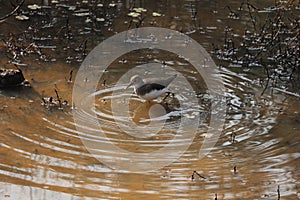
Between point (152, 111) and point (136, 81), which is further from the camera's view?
point (136, 81)

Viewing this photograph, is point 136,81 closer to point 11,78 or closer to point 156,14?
point 11,78

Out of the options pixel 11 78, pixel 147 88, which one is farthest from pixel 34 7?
pixel 147 88

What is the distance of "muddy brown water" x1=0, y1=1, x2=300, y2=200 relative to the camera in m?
5.96

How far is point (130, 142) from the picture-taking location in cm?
695

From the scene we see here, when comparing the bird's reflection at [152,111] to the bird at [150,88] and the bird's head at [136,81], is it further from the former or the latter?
the bird's head at [136,81]

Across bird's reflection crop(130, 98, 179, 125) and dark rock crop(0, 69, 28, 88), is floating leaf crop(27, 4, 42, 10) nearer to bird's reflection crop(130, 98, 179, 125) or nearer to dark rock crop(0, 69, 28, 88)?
dark rock crop(0, 69, 28, 88)

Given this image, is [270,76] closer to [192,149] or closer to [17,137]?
[192,149]

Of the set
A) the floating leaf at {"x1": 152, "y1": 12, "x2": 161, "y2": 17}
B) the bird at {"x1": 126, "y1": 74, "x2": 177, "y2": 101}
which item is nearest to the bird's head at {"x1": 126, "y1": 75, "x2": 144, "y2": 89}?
the bird at {"x1": 126, "y1": 74, "x2": 177, "y2": 101}

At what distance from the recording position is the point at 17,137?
6.90 meters

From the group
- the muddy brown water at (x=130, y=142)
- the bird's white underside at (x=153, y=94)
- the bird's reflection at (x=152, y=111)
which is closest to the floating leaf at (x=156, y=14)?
the muddy brown water at (x=130, y=142)

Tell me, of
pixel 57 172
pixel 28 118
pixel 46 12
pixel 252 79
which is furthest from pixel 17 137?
pixel 46 12

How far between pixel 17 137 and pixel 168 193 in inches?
83.4

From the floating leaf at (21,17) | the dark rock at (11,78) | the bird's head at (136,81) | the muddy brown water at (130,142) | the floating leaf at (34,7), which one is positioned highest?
the floating leaf at (34,7)

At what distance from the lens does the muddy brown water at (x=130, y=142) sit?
5.96 meters
